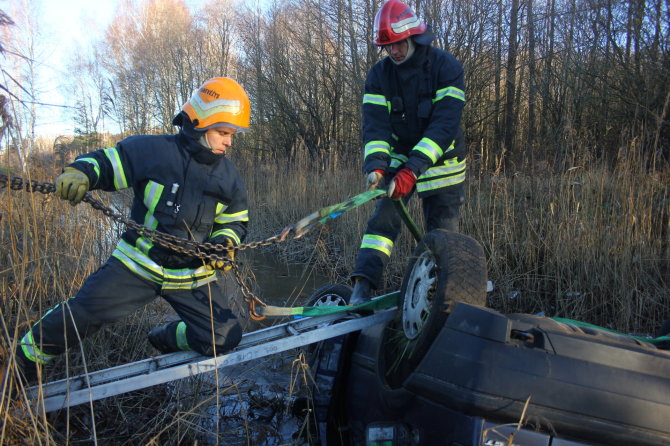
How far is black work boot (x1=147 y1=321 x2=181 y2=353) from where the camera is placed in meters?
2.67

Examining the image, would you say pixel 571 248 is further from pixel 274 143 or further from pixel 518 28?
pixel 274 143

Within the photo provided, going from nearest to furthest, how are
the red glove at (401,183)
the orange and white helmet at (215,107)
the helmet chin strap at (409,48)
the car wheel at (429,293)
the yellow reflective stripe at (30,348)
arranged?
the car wheel at (429,293) < the yellow reflective stripe at (30,348) < the orange and white helmet at (215,107) < the red glove at (401,183) < the helmet chin strap at (409,48)

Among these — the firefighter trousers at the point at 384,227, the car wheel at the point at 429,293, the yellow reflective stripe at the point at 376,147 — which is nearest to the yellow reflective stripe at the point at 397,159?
the yellow reflective stripe at the point at 376,147

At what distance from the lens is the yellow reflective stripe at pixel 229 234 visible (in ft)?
8.47

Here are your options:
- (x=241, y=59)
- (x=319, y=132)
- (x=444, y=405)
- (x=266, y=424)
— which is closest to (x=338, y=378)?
(x=266, y=424)

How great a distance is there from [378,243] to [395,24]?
1.36 m

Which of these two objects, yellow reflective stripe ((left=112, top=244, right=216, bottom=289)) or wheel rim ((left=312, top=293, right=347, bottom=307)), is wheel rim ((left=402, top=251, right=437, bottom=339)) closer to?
wheel rim ((left=312, top=293, right=347, bottom=307))

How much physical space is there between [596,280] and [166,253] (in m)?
3.40

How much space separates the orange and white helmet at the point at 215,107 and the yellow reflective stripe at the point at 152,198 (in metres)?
0.36

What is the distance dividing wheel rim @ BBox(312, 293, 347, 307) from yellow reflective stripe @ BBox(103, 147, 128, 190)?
4.96 feet

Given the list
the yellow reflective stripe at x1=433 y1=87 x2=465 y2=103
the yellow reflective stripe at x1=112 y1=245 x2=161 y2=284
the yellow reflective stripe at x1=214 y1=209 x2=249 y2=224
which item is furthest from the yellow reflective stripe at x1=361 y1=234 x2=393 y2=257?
the yellow reflective stripe at x1=112 y1=245 x2=161 y2=284

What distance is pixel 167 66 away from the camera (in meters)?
20.6

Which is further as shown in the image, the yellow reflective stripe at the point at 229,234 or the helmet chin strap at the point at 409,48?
the helmet chin strap at the point at 409,48

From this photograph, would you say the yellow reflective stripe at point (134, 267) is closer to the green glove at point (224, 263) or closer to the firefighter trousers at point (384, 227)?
the green glove at point (224, 263)
